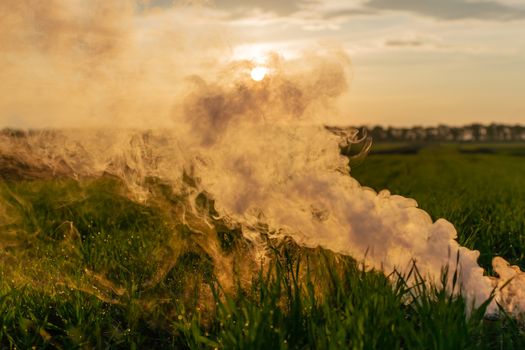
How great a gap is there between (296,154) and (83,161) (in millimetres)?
1654

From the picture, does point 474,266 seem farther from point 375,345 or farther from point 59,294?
point 59,294

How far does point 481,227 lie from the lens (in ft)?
21.2

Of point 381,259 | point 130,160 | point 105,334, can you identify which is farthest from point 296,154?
point 105,334

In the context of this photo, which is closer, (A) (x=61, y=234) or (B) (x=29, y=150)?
(B) (x=29, y=150)

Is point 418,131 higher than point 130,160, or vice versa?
point 418,131

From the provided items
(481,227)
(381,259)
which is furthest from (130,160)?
(481,227)

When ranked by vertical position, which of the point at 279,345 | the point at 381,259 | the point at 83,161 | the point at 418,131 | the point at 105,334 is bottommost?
the point at 105,334

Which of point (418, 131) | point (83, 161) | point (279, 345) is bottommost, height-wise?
point (279, 345)

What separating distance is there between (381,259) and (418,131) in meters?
104

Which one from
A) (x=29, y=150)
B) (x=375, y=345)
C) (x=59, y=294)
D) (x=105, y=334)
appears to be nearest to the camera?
(x=375, y=345)

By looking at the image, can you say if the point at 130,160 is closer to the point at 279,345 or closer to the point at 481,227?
the point at 279,345

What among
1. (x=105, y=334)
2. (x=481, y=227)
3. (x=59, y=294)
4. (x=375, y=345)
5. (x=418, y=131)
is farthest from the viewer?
(x=418, y=131)

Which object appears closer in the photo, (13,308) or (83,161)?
(13,308)

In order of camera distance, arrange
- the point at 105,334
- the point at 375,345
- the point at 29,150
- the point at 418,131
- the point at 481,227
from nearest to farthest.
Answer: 1. the point at 375,345
2. the point at 105,334
3. the point at 29,150
4. the point at 481,227
5. the point at 418,131
